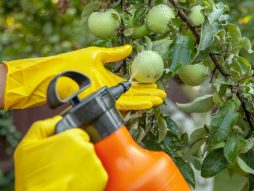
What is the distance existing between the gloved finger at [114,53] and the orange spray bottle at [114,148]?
0.21m

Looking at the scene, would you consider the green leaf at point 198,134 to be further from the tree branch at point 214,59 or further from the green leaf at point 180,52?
the green leaf at point 180,52

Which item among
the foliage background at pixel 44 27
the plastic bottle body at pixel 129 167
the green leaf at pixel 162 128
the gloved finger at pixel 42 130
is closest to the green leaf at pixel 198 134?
the green leaf at pixel 162 128

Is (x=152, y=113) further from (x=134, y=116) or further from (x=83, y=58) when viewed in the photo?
Answer: (x=83, y=58)

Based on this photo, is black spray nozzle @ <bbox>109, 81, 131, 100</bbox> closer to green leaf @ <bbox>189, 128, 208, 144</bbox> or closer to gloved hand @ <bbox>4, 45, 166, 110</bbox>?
gloved hand @ <bbox>4, 45, 166, 110</bbox>

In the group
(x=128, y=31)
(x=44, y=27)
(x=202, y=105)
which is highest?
(x=128, y=31)

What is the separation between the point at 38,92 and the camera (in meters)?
1.26

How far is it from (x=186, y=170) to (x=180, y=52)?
0.34m

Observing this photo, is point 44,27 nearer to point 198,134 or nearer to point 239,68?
point 198,134

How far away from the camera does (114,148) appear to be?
3.10ft

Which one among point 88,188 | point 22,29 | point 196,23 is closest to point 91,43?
point 196,23

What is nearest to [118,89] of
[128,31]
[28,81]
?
[128,31]

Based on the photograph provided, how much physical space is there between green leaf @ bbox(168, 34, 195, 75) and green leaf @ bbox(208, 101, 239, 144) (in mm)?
130

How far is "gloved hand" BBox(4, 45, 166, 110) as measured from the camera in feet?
3.81

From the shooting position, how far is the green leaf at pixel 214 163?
131cm
